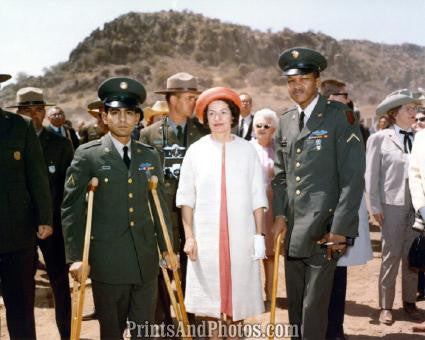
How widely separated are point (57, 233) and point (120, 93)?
5.88 feet

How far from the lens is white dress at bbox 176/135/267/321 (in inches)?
171

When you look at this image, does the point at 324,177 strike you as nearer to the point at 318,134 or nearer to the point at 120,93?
the point at 318,134

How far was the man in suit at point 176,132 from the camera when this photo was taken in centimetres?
555

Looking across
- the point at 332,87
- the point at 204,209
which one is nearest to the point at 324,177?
the point at 204,209

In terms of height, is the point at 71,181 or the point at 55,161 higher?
the point at 55,161

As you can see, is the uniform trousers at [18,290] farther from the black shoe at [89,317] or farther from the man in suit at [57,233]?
the black shoe at [89,317]

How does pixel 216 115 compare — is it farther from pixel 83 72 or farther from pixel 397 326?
pixel 83 72

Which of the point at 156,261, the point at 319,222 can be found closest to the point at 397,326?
the point at 319,222

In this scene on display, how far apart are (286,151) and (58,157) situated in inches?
90.4

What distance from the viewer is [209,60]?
5984 cm

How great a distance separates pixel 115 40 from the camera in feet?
203

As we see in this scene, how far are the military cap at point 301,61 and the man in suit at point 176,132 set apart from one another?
1451 mm

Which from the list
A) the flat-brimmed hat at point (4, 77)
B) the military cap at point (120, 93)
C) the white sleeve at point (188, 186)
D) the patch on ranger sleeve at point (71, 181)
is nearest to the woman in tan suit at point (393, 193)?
the white sleeve at point (188, 186)

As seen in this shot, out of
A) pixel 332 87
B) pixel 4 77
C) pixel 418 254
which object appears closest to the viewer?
pixel 4 77
